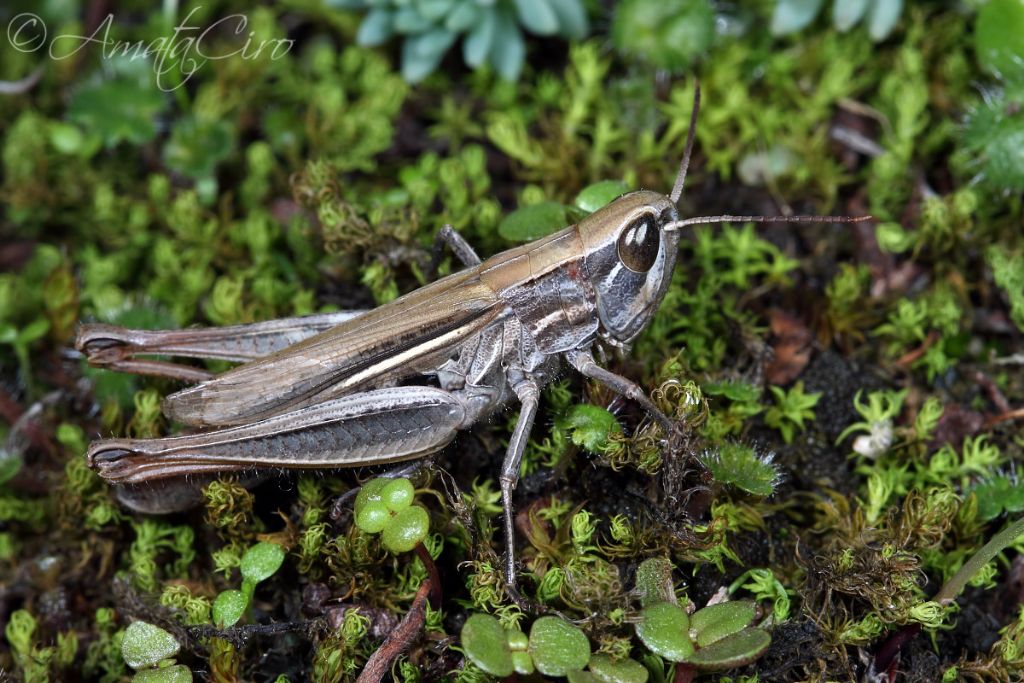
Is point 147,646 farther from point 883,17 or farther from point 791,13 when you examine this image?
point 883,17

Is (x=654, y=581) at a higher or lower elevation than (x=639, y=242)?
lower

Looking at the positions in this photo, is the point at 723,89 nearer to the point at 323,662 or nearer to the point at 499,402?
the point at 499,402

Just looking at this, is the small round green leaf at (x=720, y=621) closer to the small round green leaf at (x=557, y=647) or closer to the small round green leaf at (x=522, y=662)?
the small round green leaf at (x=557, y=647)

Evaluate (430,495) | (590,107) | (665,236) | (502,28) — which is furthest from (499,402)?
(502,28)

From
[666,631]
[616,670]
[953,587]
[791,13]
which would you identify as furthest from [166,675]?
[791,13]

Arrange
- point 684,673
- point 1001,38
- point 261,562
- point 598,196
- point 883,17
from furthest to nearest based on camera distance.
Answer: point 883,17
point 1001,38
point 598,196
point 261,562
point 684,673

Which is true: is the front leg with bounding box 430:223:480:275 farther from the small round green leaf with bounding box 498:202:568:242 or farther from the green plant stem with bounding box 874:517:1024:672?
the green plant stem with bounding box 874:517:1024:672

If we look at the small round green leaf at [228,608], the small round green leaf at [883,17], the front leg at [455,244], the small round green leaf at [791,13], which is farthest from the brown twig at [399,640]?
the small round green leaf at [883,17]

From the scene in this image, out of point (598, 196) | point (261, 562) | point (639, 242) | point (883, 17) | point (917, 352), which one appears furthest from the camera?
point (883, 17)
